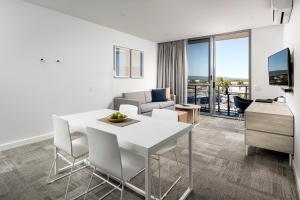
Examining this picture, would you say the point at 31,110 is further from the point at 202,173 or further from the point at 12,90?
the point at 202,173

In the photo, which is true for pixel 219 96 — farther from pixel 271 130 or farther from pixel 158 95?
pixel 271 130

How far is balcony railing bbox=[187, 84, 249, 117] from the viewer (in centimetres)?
570

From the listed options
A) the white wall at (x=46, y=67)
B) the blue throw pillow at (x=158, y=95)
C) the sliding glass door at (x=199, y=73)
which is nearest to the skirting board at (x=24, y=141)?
the white wall at (x=46, y=67)

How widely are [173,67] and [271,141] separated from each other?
429 centimetres

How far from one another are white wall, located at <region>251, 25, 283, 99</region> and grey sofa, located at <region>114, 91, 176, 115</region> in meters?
2.57

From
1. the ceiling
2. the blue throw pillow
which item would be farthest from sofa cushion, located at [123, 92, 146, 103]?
the ceiling

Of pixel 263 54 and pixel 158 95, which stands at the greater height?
pixel 263 54

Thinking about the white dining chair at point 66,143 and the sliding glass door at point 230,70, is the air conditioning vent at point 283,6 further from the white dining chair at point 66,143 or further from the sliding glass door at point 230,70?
the white dining chair at point 66,143

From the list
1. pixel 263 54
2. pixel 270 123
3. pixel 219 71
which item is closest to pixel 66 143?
pixel 270 123

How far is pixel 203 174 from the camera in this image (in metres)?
2.28

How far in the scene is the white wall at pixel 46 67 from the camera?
3.08 m

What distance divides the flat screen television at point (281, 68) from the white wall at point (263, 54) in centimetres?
150

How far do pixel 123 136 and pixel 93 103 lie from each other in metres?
3.23

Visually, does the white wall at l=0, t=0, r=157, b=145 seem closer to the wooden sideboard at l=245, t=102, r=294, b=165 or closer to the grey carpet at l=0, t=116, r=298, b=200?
the grey carpet at l=0, t=116, r=298, b=200
